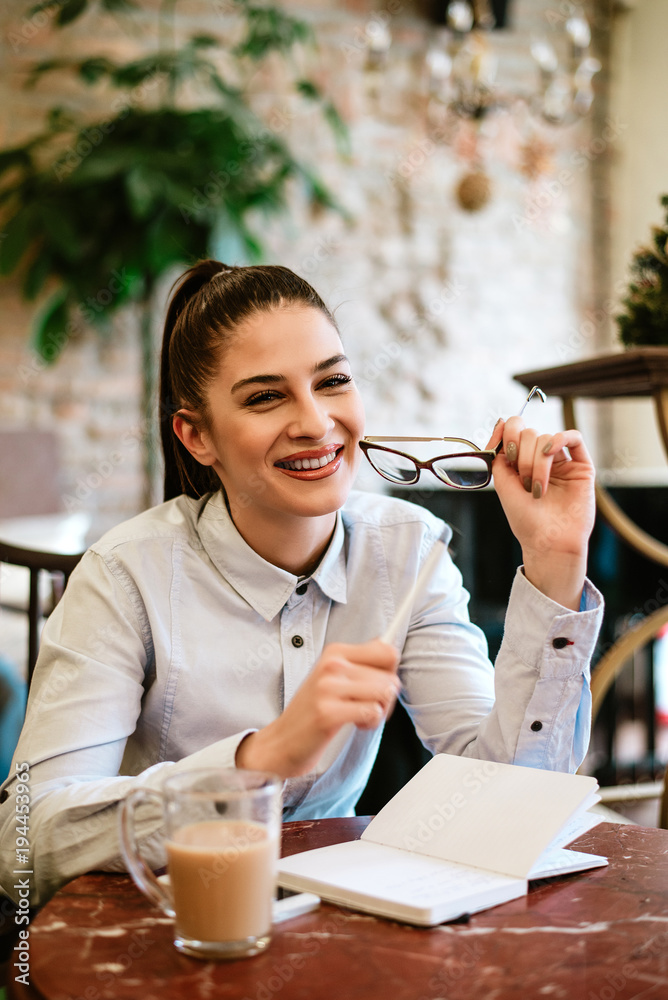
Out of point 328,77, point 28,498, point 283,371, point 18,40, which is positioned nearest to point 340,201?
point 328,77

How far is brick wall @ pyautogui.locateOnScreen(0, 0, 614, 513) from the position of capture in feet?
12.1

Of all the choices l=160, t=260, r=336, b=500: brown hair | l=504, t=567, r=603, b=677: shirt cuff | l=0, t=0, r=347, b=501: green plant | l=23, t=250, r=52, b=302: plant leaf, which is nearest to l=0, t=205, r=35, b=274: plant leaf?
l=0, t=0, r=347, b=501: green plant

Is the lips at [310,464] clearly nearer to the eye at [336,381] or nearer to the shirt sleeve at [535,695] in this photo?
the eye at [336,381]

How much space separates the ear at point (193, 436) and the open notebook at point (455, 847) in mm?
547

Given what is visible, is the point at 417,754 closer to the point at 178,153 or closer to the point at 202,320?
the point at 202,320

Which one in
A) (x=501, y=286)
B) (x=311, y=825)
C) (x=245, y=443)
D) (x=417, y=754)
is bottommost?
(x=417, y=754)

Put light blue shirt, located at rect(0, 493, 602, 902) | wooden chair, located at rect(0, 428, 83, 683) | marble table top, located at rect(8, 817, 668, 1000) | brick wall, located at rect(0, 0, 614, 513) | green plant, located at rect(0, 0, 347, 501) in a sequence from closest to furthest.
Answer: marble table top, located at rect(8, 817, 668, 1000)
light blue shirt, located at rect(0, 493, 602, 902)
green plant, located at rect(0, 0, 347, 501)
wooden chair, located at rect(0, 428, 83, 683)
brick wall, located at rect(0, 0, 614, 513)

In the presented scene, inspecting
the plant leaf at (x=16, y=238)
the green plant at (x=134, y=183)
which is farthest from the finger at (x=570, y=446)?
the plant leaf at (x=16, y=238)

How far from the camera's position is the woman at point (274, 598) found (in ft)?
3.48

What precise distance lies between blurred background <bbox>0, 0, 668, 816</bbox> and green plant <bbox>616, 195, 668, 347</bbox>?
0.98 metres

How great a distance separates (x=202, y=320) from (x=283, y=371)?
0.56ft

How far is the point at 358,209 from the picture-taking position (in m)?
4.03

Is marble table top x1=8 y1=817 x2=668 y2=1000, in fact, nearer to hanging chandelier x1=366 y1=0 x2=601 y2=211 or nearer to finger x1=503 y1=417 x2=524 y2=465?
finger x1=503 y1=417 x2=524 y2=465

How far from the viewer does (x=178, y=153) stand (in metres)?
3.31
